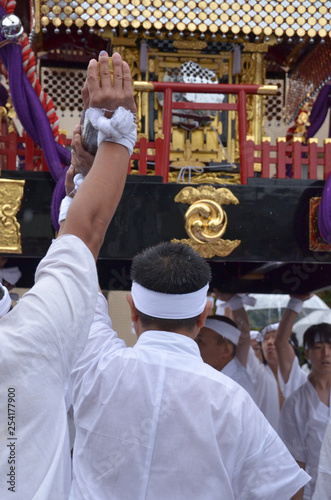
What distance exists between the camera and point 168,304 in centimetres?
170

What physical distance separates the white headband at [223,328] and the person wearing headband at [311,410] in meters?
0.53

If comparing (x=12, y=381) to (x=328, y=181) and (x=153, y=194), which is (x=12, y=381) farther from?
(x=328, y=181)

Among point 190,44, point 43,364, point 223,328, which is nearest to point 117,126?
point 43,364

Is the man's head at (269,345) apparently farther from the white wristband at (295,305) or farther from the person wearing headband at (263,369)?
the white wristband at (295,305)

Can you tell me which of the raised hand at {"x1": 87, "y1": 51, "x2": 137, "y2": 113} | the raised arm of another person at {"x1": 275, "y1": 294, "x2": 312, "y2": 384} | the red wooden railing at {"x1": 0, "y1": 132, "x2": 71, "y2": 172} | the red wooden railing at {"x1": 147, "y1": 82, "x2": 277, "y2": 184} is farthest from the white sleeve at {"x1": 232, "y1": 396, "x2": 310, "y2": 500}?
Result: the raised arm of another person at {"x1": 275, "y1": 294, "x2": 312, "y2": 384}

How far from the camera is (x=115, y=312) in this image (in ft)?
26.0

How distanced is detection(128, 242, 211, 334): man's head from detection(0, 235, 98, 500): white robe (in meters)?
0.73

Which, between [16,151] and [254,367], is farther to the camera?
[254,367]

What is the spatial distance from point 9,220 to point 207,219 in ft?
3.45

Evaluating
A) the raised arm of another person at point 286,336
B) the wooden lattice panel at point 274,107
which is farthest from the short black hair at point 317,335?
the wooden lattice panel at point 274,107

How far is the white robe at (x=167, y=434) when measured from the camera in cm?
157

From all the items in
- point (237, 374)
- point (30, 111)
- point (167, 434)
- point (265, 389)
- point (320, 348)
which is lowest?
point (265, 389)

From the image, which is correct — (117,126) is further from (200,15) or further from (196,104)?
(200,15)

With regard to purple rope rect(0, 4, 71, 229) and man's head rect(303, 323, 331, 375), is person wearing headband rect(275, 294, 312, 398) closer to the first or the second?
man's head rect(303, 323, 331, 375)
